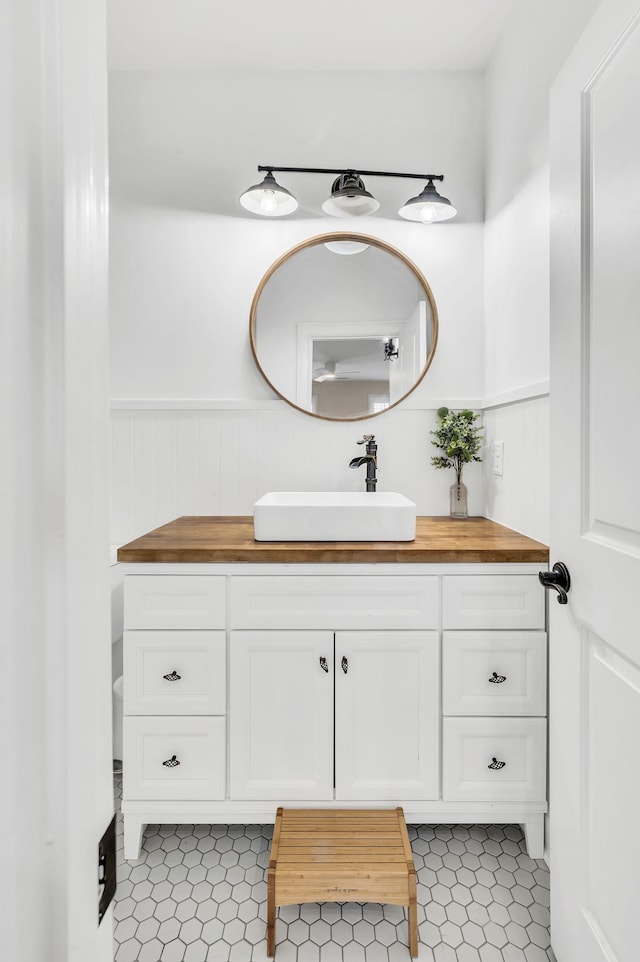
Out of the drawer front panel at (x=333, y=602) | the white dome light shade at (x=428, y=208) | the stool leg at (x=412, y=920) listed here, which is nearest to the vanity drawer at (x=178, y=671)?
the drawer front panel at (x=333, y=602)

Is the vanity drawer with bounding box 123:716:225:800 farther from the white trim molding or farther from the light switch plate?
the light switch plate

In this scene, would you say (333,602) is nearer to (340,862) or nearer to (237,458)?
(340,862)

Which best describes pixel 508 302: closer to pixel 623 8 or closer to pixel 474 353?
pixel 474 353

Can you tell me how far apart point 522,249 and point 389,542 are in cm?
103

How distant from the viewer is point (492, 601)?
150 cm

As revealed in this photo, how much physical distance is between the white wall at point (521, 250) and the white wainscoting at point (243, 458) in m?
0.26

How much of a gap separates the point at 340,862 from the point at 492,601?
0.76 m

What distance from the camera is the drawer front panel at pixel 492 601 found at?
1.49 m

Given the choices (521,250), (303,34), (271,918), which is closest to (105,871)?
(271,918)

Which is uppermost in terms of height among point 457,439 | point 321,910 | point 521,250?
point 521,250

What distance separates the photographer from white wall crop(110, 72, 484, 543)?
6.68ft

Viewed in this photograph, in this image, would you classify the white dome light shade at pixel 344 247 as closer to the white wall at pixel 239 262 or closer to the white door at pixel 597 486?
the white wall at pixel 239 262

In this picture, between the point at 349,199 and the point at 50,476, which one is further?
the point at 349,199

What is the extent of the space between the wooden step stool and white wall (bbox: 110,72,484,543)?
42.6 inches
